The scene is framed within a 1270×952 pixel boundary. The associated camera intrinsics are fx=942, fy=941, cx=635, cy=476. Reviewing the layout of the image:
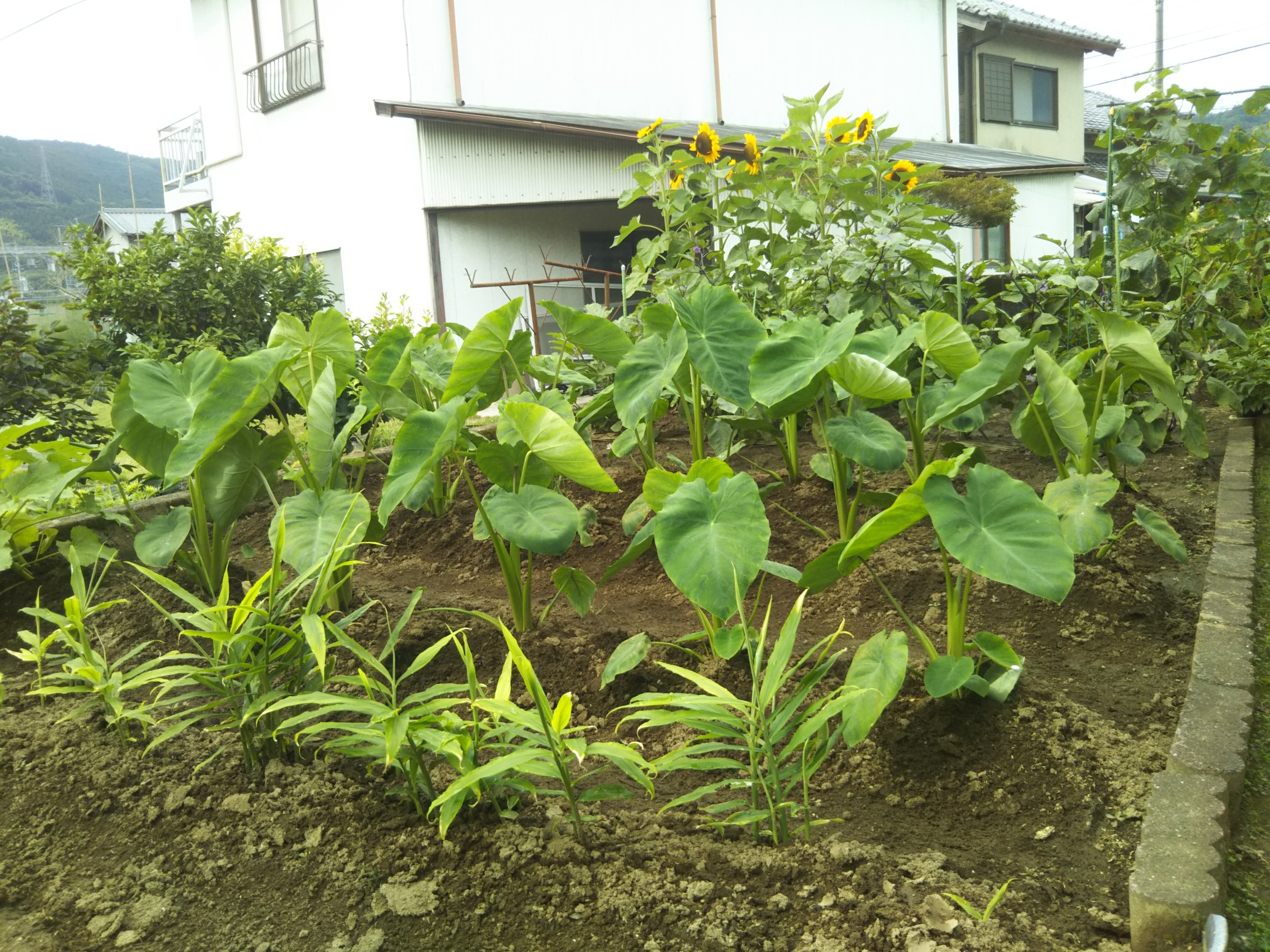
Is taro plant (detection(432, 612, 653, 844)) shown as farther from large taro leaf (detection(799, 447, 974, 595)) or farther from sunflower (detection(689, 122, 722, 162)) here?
sunflower (detection(689, 122, 722, 162))

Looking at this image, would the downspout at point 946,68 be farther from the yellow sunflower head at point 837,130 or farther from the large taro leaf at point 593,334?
the large taro leaf at point 593,334

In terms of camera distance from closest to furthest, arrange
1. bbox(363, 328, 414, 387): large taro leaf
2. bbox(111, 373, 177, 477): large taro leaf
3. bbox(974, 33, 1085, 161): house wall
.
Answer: bbox(111, 373, 177, 477): large taro leaf < bbox(363, 328, 414, 387): large taro leaf < bbox(974, 33, 1085, 161): house wall

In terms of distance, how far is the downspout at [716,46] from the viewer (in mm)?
10547

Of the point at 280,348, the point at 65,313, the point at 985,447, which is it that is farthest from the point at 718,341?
the point at 65,313

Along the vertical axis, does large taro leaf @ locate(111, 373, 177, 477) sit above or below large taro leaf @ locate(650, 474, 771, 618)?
above

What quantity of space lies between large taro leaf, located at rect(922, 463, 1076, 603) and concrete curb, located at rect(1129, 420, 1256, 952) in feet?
0.88

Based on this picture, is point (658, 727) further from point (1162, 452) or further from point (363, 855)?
point (1162, 452)

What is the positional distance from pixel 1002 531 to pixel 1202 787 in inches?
15.1

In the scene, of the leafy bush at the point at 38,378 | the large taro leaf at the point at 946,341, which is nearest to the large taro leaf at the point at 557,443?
the large taro leaf at the point at 946,341

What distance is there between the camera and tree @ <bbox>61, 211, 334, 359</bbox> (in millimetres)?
4293

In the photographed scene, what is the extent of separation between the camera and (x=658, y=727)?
158 cm

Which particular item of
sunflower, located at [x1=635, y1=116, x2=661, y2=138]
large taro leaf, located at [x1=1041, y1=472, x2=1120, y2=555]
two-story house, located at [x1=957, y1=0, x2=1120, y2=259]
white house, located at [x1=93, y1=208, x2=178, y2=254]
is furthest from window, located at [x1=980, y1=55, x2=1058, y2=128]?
large taro leaf, located at [x1=1041, y1=472, x2=1120, y2=555]

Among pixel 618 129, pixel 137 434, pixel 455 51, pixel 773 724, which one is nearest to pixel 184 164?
pixel 455 51

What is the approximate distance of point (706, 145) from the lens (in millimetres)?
3217
